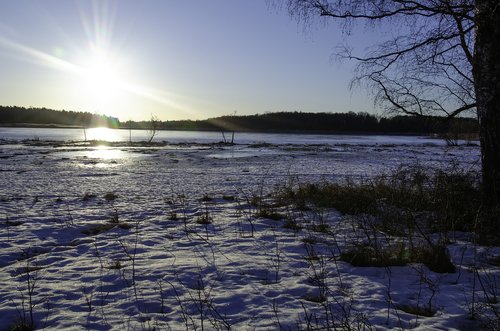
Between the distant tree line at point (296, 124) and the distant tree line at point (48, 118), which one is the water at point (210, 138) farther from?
the distant tree line at point (48, 118)

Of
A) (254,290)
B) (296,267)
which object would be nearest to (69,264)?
(254,290)

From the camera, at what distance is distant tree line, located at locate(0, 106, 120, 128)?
493 ft

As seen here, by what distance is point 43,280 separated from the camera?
14.0ft

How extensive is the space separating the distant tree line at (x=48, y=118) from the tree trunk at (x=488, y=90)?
16248cm

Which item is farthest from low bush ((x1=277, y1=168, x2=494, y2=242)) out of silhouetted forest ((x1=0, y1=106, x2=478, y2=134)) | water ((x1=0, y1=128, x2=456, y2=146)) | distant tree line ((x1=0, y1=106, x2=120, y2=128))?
distant tree line ((x1=0, y1=106, x2=120, y2=128))

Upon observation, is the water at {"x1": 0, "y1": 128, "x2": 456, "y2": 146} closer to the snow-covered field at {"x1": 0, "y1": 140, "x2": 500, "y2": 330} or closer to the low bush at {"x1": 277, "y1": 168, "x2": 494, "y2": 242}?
the low bush at {"x1": 277, "y1": 168, "x2": 494, "y2": 242}

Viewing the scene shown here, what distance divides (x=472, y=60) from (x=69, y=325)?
21.5ft

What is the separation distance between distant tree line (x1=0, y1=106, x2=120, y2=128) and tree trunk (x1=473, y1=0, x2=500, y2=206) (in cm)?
16248

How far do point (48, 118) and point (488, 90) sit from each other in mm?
188079

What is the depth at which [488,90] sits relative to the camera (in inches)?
221

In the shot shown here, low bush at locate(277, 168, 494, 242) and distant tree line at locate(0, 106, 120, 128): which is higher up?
distant tree line at locate(0, 106, 120, 128)

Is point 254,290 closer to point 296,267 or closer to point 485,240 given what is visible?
point 296,267

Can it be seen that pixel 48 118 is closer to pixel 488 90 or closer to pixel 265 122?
pixel 265 122

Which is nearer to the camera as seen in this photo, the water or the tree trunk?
the tree trunk
